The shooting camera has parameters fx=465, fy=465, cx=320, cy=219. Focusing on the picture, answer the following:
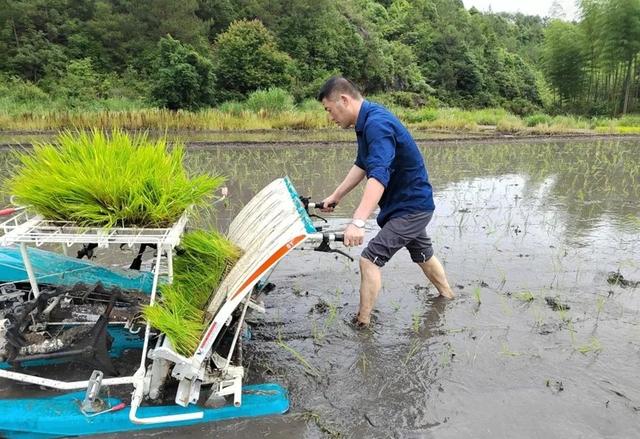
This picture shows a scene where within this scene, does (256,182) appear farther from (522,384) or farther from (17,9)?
(17,9)

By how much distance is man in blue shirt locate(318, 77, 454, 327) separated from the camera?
3.02 m

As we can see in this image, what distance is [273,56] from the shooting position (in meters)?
28.2

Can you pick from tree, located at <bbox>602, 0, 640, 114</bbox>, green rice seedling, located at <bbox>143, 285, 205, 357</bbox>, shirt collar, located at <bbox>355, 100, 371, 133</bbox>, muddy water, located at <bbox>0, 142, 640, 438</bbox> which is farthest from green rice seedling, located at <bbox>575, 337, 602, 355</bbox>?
tree, located at <bbox>602, 0, 640, 114</bbox>

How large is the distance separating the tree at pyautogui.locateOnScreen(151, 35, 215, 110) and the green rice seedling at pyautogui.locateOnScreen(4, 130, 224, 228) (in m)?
19.8

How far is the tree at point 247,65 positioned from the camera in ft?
90.0

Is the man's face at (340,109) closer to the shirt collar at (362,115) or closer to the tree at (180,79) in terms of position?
the shirt collar at (362,115)

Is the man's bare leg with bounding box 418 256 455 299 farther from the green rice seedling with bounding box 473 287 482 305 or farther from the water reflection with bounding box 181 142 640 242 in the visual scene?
the water reflection with bounding box 181 142 640 242

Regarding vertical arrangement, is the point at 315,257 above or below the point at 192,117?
below

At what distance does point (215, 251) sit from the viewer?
9.33 ft

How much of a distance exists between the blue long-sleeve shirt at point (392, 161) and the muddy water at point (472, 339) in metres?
0.91

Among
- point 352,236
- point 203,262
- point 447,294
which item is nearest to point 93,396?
point 203,262

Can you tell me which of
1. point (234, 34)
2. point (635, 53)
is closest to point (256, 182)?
point (234, 34)

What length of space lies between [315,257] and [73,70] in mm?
29883

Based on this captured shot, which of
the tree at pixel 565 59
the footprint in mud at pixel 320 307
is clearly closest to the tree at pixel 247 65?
the tree at pixel 565 59
